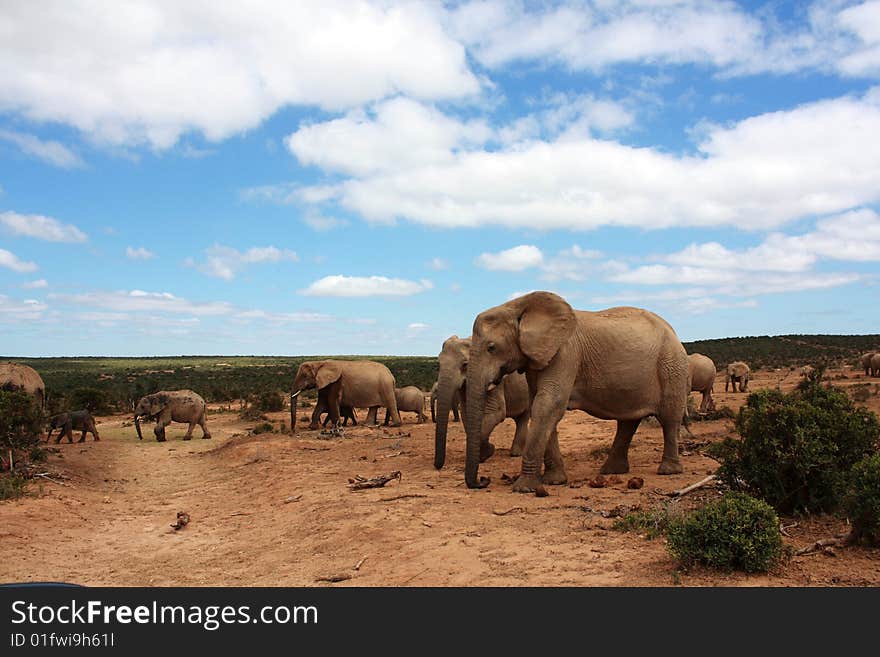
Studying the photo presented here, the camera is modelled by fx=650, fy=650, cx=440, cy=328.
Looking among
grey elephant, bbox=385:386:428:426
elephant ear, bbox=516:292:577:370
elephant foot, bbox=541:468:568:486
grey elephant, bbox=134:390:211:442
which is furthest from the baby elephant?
elephant ear, bbox=516:292:577:370

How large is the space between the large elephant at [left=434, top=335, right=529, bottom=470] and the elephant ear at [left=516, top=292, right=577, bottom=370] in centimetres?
227

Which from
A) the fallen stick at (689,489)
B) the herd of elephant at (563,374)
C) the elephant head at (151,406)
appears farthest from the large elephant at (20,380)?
the fallen stick at (689,489)

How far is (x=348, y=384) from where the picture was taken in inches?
888

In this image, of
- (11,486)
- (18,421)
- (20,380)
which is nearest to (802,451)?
(11,486)

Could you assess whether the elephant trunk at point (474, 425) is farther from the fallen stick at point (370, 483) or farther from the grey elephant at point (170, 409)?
the grey elephant at point (170, 409)

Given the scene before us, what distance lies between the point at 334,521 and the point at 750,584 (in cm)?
547

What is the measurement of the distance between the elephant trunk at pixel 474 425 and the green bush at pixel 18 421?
956cm

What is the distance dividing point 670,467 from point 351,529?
5846 mm

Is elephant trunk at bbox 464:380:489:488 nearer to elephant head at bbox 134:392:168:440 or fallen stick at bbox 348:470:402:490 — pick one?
fallen stick at bbox 348:470:402:490

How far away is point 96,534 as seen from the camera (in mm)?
9625

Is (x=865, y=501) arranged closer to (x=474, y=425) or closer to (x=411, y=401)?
(x=474, y=425)

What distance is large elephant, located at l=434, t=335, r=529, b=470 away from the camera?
1216cm

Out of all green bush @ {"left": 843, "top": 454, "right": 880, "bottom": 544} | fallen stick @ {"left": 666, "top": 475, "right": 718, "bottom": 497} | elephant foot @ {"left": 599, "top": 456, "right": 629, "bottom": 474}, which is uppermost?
green bush @ {"left": 843, "top": 454, "right": 880, "bottom": 544}
